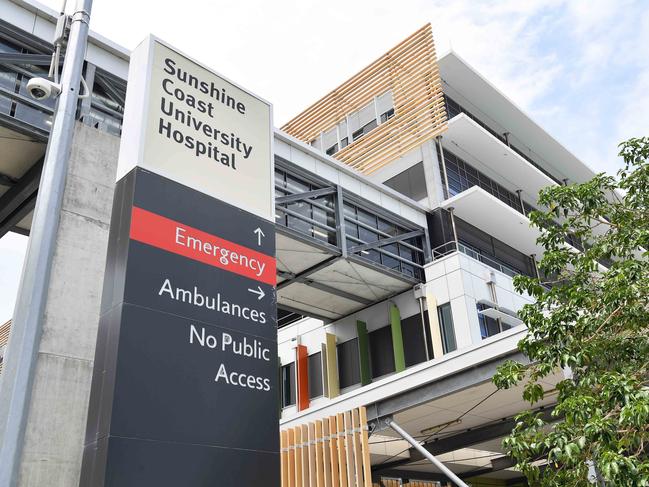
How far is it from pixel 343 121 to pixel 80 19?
88.3 feet

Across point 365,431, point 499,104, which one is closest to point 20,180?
point 365,431

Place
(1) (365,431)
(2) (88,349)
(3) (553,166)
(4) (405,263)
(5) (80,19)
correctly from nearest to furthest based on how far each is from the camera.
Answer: (5) (80,19)
(2) (88,349)
(1) (365,431)
(4) (405,263)
(3) (553,166)

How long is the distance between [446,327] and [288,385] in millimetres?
8606

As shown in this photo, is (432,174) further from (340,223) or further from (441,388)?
(441,388)

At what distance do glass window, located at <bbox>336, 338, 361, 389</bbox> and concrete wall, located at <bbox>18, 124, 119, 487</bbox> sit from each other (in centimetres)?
1904

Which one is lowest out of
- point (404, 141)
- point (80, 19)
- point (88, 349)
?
point (88, 349)

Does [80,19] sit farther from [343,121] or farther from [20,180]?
[343,121]

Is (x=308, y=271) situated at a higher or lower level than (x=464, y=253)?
lower

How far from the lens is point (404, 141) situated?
1139 inches

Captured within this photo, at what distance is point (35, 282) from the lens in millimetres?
5336

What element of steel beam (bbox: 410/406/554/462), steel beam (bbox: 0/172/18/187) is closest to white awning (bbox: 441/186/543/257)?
steel beam (bbox: 410/406/554/462)

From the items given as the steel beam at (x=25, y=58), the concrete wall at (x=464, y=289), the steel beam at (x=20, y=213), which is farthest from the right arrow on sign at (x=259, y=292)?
the concrete wall at (x=464, y=289)

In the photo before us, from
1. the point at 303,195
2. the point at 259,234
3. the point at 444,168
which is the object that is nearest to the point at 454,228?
the point at 444,168

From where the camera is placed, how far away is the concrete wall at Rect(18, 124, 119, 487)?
8477 mm
